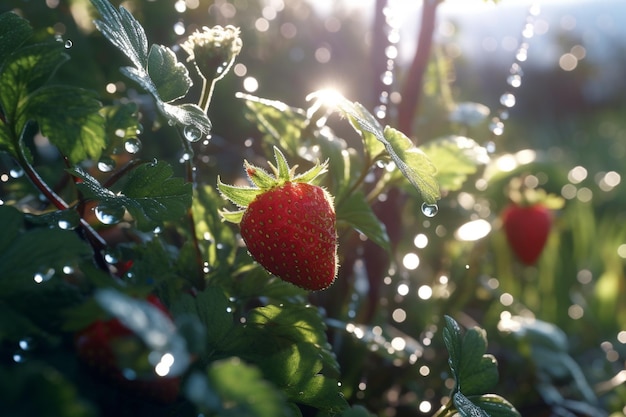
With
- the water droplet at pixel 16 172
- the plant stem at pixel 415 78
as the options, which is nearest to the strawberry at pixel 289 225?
the water droplet at pixel 16 172

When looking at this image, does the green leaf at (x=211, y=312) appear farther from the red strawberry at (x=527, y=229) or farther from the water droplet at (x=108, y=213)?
the red strawberry at (x=527, y=229)

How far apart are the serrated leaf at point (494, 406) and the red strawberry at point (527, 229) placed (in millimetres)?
911

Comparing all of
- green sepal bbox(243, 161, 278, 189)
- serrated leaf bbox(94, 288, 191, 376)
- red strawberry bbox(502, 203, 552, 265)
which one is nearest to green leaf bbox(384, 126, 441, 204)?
green sepal bbox(243, 161, 278, 189)

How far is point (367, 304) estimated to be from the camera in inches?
41.1

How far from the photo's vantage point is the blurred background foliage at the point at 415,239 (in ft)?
3.26

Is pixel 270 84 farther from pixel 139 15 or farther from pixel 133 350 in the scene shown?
pixel 133 350

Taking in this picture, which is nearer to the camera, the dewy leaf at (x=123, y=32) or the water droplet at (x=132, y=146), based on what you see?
the dewy leaf at (x=123, y=32)

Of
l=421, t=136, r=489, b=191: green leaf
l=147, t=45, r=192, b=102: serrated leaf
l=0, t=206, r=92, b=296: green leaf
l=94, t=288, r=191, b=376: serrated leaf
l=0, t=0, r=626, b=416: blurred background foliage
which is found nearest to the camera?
l=94, t=288, r=191, b=376: serrated leaf

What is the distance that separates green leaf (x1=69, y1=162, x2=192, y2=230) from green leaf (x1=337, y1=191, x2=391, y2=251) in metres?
0.18

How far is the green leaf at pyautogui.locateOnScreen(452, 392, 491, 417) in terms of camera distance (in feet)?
1.71

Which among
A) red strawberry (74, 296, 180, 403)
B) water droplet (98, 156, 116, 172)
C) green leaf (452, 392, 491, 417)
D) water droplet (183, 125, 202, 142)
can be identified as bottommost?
red strawberry (74, 296, 180, 403)

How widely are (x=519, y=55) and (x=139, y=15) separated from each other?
1.94ft

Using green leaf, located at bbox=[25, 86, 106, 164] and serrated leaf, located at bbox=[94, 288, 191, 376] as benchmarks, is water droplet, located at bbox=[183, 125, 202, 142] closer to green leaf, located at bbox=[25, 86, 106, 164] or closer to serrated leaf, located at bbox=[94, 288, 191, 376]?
green leaf, located at bbox=[25, 86, 106, 164]

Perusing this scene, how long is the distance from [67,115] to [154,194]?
0.35 ft
